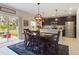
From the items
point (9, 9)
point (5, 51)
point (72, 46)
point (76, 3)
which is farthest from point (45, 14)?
point (5, 51)

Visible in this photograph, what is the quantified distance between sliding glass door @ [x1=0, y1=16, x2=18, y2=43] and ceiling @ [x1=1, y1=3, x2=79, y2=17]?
16.5 inches

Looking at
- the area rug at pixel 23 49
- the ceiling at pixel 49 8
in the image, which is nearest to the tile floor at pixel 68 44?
the area rug at pixel 23 49

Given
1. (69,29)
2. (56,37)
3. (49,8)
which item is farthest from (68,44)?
(49,8)

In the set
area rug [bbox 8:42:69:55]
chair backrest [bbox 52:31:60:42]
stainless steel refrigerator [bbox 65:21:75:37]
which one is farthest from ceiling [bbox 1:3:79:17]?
area rug [bbox 8:42:69:55]

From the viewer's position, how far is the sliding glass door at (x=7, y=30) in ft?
8.50

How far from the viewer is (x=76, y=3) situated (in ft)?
7.50

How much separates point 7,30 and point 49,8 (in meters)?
1.36

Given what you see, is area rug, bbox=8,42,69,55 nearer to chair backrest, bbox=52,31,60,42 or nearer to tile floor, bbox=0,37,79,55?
tile floor, bbox=0,37,79,55

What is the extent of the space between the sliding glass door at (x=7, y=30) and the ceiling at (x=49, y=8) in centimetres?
42

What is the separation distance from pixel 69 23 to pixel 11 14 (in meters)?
1.84

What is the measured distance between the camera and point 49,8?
252 cm

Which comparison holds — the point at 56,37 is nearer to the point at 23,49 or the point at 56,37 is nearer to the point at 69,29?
the point at 69,29
